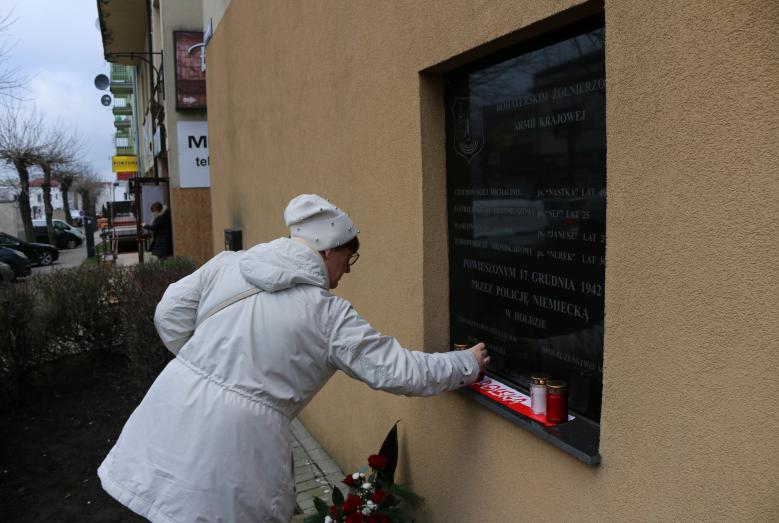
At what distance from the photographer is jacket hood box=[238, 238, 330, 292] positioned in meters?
2.20

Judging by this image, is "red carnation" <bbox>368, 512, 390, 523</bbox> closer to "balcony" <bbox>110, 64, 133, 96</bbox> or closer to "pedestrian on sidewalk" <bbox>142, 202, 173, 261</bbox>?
"pedestrian on sidewalk" <bbox>142, 202, 173, 261</bbox>

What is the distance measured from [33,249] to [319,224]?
25960 millimetres

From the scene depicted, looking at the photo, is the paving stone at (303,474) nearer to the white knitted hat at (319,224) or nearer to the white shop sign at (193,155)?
the white knitted hat at (319,224)

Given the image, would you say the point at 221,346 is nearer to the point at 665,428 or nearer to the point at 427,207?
the point at 427,207

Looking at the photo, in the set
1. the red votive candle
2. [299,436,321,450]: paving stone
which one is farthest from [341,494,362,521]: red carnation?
[299,436,321,450]: paving stone

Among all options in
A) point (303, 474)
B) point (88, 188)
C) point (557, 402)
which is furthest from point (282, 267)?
point (88, 188)

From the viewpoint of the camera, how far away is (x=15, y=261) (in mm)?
19266

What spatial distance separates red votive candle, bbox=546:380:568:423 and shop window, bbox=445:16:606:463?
3 centimetres

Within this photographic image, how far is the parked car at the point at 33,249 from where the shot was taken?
75.6ft

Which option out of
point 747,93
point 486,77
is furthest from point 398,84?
point 747,93

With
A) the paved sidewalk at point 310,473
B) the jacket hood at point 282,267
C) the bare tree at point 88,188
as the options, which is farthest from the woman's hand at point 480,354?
the bare tree at point 88,188

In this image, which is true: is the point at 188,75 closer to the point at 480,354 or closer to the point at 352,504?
the point at 352,504

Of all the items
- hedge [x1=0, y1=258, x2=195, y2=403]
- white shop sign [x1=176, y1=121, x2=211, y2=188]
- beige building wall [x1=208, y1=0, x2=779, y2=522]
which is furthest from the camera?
white shop sign [x1=176, y1=121, x2=211, y2=188]

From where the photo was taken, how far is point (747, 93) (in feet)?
4.90
